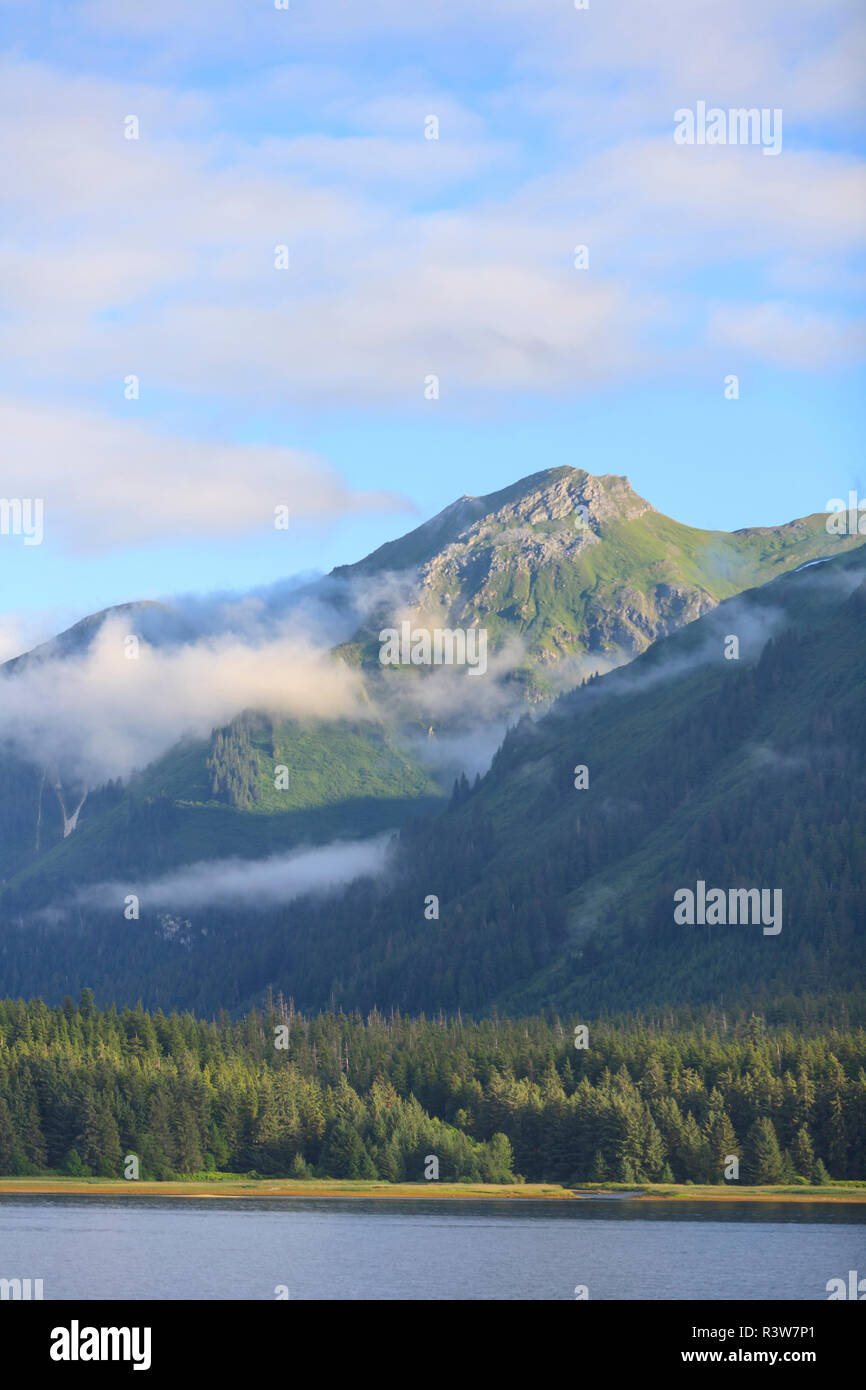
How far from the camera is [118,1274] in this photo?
156 meters
